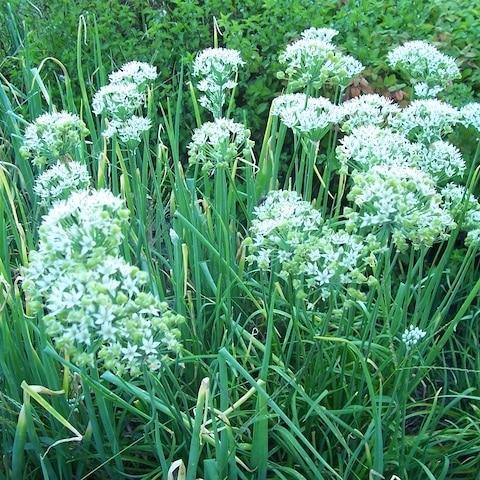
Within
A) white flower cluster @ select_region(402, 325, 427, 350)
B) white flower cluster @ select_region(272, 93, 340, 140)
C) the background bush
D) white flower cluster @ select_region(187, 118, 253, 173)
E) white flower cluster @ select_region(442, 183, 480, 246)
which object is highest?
white flower cluster @ select_region(272, 93, 340, 140)

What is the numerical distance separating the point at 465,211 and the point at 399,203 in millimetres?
690

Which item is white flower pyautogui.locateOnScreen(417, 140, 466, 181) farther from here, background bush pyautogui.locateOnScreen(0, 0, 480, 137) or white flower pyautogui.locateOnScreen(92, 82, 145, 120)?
background bush pyautogui.locateOnScreen(0, 0, 480, 137)

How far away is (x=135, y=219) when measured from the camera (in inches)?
117

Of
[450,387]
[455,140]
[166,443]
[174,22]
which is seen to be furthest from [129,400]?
[174,22]

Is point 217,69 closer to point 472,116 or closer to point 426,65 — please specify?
point 426,65

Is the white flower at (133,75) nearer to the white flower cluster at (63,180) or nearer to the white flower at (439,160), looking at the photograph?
the white flower cluster at (63,180)

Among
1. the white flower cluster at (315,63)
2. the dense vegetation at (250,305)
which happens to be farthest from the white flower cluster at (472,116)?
the white flower cluster at (315,63)

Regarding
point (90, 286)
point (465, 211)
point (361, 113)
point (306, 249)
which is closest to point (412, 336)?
point (465, 211)

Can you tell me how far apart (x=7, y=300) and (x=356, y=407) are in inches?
44.5

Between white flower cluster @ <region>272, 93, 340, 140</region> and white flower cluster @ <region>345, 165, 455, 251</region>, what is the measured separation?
44 cm

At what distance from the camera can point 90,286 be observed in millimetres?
1497

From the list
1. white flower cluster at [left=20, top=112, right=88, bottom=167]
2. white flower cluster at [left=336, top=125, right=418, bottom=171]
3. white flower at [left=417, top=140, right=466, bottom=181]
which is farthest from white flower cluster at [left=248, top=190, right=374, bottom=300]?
white flower cluster at [left=20, top=112, right=88, bottom=167]

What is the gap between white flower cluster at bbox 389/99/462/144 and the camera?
7.80 ft

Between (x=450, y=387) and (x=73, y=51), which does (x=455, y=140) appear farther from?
(x=73, y=51)
